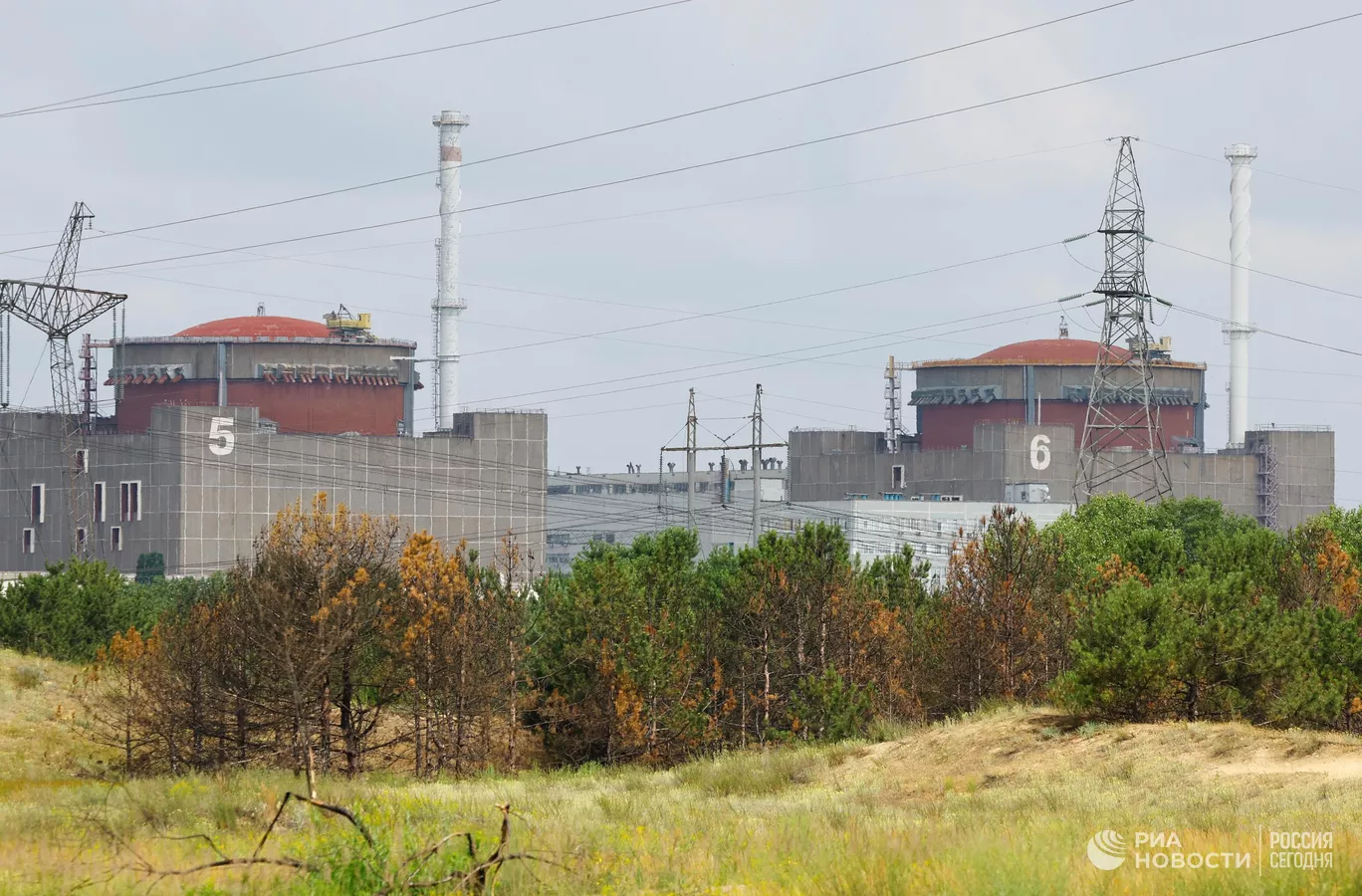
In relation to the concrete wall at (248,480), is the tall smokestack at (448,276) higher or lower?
higher

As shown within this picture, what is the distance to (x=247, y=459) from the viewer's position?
12212 cm

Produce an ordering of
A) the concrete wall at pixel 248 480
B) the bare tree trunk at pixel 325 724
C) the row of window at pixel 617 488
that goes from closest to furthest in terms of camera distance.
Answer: the bare tree trunk at pixel 325 724, the concrete wall at pixel 248 480, the row of window at pixel 617 488

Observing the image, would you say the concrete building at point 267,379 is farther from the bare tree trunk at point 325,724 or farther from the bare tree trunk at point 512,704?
the bare tree trunk at point 325,724

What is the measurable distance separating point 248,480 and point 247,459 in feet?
5.15

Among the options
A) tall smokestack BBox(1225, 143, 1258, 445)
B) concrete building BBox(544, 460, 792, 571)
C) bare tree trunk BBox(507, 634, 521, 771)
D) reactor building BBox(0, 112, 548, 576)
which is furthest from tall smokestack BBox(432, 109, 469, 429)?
bare tree trunk BBox(507, 634, 521, 771)

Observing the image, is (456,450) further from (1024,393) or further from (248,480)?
(1024,393)

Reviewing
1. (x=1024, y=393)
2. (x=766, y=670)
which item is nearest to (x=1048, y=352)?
(x=1024, y=393)

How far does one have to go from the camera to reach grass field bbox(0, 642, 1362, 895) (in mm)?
13867

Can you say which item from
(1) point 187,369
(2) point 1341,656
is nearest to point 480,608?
(2) point 1341,656

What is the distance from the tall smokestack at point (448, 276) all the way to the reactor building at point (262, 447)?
140mm

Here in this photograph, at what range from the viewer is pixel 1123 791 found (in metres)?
22.7

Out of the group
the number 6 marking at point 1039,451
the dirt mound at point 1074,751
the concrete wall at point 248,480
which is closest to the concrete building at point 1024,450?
the number 6 marking at point 1039,451

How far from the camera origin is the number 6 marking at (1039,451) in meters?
142

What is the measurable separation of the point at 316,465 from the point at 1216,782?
10817cm
